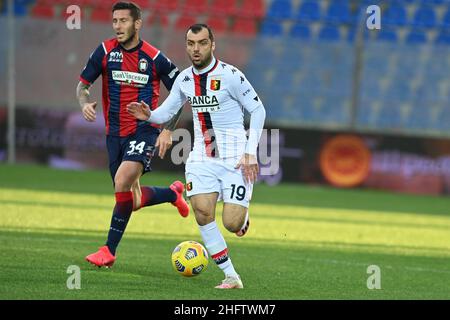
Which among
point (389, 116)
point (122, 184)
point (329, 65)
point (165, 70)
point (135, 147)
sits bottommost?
point (122, 184)

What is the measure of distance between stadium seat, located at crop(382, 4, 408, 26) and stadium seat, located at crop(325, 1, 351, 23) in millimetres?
827

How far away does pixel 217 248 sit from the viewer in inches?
304

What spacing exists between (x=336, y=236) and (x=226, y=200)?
4.95 meters

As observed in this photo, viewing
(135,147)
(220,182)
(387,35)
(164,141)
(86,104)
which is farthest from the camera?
(387,35)

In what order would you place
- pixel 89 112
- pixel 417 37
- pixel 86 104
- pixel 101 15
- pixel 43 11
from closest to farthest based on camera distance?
1. pixel 89 112
2. pixel 86 104
3. pixel 101 15
4. pixel 43 11
5. pixel 417 37

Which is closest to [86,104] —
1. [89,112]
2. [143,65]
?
[89,112]

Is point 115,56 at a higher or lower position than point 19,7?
lower

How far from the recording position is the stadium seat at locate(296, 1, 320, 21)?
22.6 metres

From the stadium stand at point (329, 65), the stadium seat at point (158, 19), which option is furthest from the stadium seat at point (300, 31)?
the stadium seat at point (158, 19)

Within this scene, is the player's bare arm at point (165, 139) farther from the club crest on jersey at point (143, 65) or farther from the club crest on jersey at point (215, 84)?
the club crest on jersey at point (215, 84)

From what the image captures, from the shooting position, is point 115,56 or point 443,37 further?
point 443,37

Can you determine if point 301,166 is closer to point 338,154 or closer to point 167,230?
point 338,154

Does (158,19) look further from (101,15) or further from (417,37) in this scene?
(417,37)

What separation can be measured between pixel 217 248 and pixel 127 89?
2112mm
